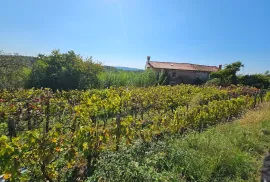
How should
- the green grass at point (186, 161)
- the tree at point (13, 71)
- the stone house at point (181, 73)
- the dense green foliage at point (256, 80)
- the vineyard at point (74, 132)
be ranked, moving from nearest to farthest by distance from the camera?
the vineyard at point (74, 132) < the green grass at point (186, 161) < the tree at point (13, 71) < the dense green foliage at point (256, 80) < the stone house at point (181, 73)

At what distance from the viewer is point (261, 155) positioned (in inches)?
194

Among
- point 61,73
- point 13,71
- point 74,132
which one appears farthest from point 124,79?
point 74,132

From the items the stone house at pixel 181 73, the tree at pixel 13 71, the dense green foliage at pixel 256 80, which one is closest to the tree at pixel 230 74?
the dense green foliage at pixel 256 80

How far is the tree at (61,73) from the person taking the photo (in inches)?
507

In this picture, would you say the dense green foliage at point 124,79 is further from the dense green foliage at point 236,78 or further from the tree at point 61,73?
the dense green foliage at point 236,78

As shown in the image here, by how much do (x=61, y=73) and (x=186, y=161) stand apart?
11.5m

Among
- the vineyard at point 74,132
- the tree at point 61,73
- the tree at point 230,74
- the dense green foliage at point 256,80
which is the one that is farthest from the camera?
the tree at point 230,74

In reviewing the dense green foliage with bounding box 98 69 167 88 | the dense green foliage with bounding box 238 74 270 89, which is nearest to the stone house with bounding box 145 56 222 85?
the dense green foliage with bounding box 98 69 167 88

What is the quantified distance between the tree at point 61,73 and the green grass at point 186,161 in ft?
34.2

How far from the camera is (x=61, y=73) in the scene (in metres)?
13.3

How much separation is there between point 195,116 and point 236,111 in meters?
3.54

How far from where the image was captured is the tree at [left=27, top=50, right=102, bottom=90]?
12.9 meters

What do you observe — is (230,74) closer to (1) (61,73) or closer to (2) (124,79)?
(2) (124,79)

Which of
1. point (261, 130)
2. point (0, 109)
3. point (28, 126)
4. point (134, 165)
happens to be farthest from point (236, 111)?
point (0, 109)
